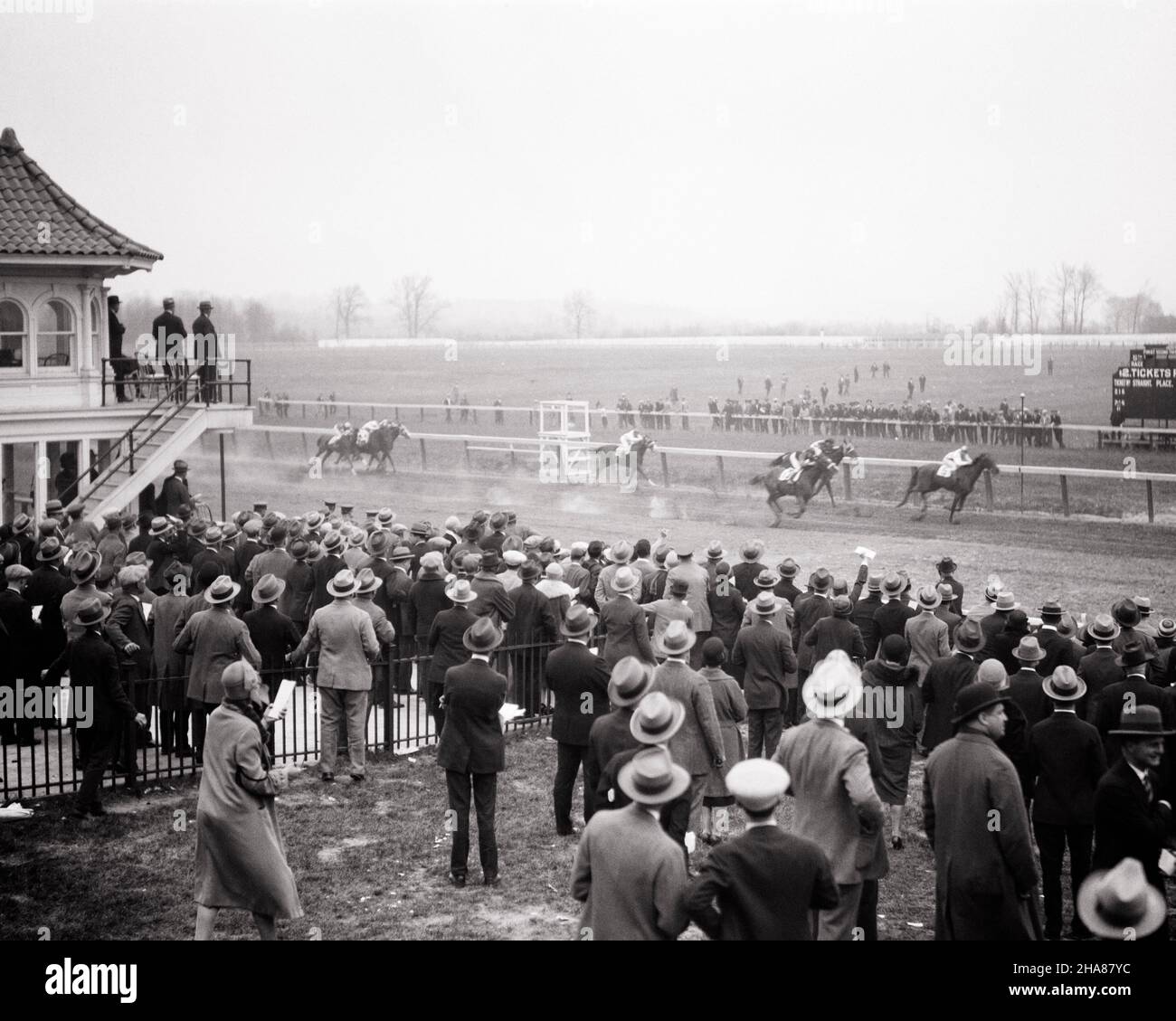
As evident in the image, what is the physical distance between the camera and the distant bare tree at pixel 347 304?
40.9m

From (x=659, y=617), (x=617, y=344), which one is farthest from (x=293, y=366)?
(x=659, y=617)

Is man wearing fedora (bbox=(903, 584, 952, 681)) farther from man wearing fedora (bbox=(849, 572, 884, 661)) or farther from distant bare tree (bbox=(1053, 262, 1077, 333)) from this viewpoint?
distant bare tree (bbox=(1053, 262, 1077, 333))

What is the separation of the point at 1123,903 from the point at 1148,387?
→ 75.0 ft

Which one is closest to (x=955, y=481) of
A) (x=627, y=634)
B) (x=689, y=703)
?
(x=627, y=634)

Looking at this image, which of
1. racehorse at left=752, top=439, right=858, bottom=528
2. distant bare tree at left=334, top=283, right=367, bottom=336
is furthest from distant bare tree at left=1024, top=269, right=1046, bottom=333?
distant bare tree at left=334, top=283, right=367, bottom=336

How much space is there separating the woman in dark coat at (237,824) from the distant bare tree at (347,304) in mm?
34952

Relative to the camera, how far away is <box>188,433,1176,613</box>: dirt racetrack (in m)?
21.9

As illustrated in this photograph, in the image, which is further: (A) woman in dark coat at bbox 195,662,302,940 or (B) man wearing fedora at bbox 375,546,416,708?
(B) man wearing fedora at bbox 375,546,416,708

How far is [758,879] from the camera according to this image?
5164 millimetres

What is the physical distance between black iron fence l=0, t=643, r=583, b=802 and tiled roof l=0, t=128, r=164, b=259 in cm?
1015

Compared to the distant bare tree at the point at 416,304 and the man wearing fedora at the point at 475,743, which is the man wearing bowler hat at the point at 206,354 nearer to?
the man wearing fedora at the point at 475,743

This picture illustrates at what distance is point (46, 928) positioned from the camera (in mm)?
7645

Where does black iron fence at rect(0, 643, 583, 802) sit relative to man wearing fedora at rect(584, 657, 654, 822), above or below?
below

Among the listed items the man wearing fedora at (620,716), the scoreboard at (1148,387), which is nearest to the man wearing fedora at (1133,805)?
the man wearing fedora at (620,716)
